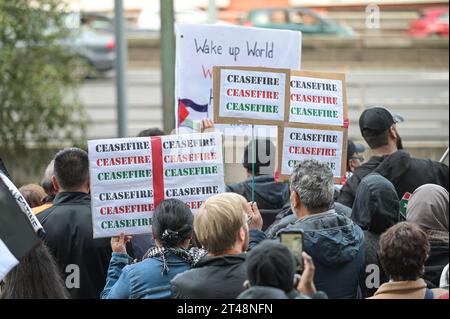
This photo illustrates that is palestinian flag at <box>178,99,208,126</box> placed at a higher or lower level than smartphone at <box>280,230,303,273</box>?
higher

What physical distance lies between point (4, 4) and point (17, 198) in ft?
32.5

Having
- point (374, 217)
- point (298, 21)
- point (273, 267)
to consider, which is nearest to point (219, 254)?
point (273, 267)

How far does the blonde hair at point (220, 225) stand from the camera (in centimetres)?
464

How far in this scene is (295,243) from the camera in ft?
14.0

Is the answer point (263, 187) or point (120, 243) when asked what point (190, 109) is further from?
point (120, 243)

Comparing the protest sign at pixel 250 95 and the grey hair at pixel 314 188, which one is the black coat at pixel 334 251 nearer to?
the grey hair at pixel 314 188

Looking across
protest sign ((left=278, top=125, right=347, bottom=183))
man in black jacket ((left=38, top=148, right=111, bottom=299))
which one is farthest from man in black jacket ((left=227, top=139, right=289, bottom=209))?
man in black jacket ((left=38, top=148, right=111, bottom=299))

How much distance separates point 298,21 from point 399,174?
17577 mm

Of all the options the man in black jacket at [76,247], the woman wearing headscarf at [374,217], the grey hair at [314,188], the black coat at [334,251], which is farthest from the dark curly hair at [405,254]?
the man in black jacket at [76,247]

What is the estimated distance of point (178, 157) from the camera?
Answer: 579 centimetres

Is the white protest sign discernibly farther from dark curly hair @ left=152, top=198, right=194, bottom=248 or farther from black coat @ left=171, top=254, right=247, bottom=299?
black coat @ left=171, top=254, right=247, bottom=299

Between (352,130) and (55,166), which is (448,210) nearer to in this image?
(55,166)

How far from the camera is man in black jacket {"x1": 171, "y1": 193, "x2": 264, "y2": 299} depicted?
14.9 feet
